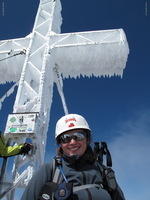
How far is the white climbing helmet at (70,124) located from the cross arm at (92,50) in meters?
7.30

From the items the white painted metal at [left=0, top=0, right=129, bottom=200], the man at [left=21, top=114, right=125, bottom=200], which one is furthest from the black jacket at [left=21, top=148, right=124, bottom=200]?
the white painted metal at [left=0, top=0, right=129, bottom=200]

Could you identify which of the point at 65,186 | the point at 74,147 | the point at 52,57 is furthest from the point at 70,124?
the point at 52,57

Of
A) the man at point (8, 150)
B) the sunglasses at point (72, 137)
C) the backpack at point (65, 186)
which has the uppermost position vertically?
the man at point (8, 150)

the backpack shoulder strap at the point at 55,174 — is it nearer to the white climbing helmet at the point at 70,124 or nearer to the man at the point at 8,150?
the white climbing helmet at the point at 70,124

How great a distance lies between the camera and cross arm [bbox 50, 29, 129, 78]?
10859 mm

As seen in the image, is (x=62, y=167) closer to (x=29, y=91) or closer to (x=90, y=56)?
(x=29, y=91)

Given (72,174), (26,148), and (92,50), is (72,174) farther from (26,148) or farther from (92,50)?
(92,50)

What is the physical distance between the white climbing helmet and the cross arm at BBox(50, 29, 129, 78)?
7302mm

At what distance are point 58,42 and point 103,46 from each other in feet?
5.60

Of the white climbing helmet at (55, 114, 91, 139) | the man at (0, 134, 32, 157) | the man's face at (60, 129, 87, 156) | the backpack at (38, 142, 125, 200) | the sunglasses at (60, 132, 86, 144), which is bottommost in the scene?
the backpack at (38, 142, 125, 200)

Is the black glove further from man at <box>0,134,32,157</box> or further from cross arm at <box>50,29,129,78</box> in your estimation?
cross arm at <box>50,29,129,78</box>

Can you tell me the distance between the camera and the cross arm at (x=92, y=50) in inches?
428

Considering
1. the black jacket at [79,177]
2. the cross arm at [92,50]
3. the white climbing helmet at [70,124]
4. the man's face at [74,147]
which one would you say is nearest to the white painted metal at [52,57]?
the cross arm at [92,50]

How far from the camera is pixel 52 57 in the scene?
35.4ft
